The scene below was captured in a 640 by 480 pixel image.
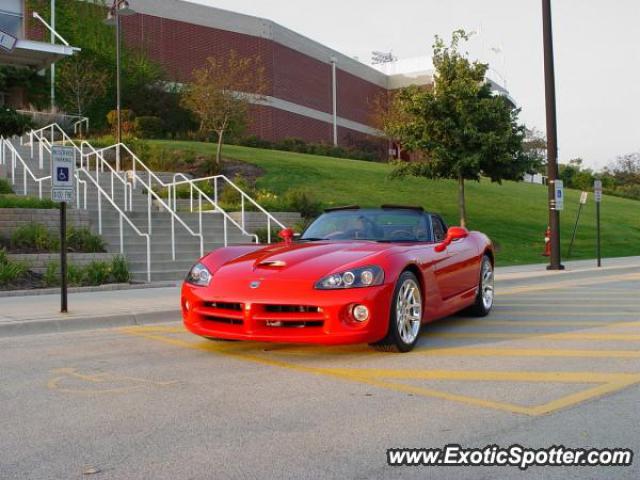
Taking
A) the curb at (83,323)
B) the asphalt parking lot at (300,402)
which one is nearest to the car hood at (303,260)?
the asphalt parking lot at (300,402)

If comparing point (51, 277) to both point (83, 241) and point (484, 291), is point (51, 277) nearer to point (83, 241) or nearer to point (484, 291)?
point (83, 241)

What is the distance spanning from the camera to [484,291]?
9758 mm

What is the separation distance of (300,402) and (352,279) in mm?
1607

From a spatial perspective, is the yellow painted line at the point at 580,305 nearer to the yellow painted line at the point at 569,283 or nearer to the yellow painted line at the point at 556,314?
the yellow painted line at the point at 556,314

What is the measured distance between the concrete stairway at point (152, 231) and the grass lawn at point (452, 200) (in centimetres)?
682

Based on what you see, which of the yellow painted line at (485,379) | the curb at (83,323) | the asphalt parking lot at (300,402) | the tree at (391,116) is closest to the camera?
the asphalt parking lot at (300,402)

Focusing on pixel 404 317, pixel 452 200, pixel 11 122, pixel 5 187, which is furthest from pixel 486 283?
pixel 452 200

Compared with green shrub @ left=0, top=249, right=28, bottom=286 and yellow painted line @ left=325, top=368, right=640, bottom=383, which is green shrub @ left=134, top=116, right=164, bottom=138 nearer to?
green shrub @ left=0, top=249, right=28, bottom=286

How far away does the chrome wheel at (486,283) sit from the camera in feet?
31.6

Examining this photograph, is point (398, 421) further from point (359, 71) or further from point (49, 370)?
point (359, 71)

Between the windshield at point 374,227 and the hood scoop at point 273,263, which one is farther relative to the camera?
the windshield at point 374,227

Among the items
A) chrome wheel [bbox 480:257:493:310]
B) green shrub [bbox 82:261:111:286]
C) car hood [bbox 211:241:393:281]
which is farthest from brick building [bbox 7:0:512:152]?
car hood [bbox 211:241:393:281]

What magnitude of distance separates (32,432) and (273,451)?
5.18 feet

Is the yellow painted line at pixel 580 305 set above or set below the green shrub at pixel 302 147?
below
